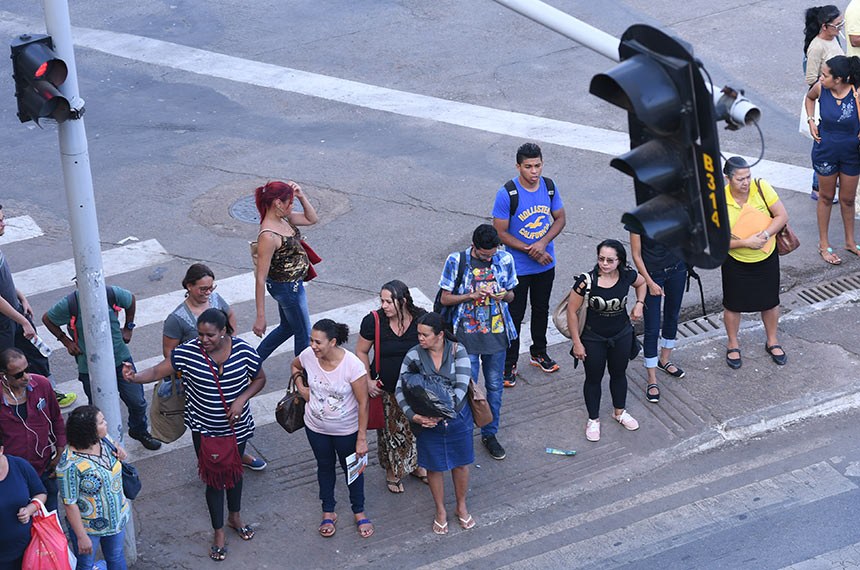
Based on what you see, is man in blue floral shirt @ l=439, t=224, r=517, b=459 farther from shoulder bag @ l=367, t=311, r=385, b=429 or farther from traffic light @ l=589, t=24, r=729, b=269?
traffic light @ l=589, t=24, r=729, b=269

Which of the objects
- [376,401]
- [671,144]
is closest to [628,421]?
[376,401]

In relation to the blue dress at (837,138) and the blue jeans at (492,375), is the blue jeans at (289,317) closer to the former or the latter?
the blue jeans at (492,375)

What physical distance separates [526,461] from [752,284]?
2.52 m

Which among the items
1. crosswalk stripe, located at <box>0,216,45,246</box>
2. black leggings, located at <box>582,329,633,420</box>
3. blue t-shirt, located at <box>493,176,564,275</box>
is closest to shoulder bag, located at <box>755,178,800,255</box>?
black leggings, located at <box>582,329,633,420</box>

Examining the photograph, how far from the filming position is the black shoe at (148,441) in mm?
9367

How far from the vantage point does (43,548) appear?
700cm

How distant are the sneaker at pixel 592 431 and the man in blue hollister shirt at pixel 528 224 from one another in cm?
88

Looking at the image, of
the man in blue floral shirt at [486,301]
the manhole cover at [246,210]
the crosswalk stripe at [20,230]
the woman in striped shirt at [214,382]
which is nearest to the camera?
the woman in striped shirt at [214,382]

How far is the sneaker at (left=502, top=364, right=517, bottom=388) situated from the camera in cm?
1005

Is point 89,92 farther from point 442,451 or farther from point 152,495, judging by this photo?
point 442,451

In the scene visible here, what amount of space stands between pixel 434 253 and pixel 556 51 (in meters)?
6.24

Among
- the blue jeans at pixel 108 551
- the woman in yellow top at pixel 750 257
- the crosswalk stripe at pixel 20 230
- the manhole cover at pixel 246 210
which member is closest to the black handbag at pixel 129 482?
the blue jeans at pixel 108 551

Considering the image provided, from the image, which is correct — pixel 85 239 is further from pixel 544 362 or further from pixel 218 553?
pixel 544 362

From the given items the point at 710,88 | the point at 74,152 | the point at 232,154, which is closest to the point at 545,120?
the point at 232,154
